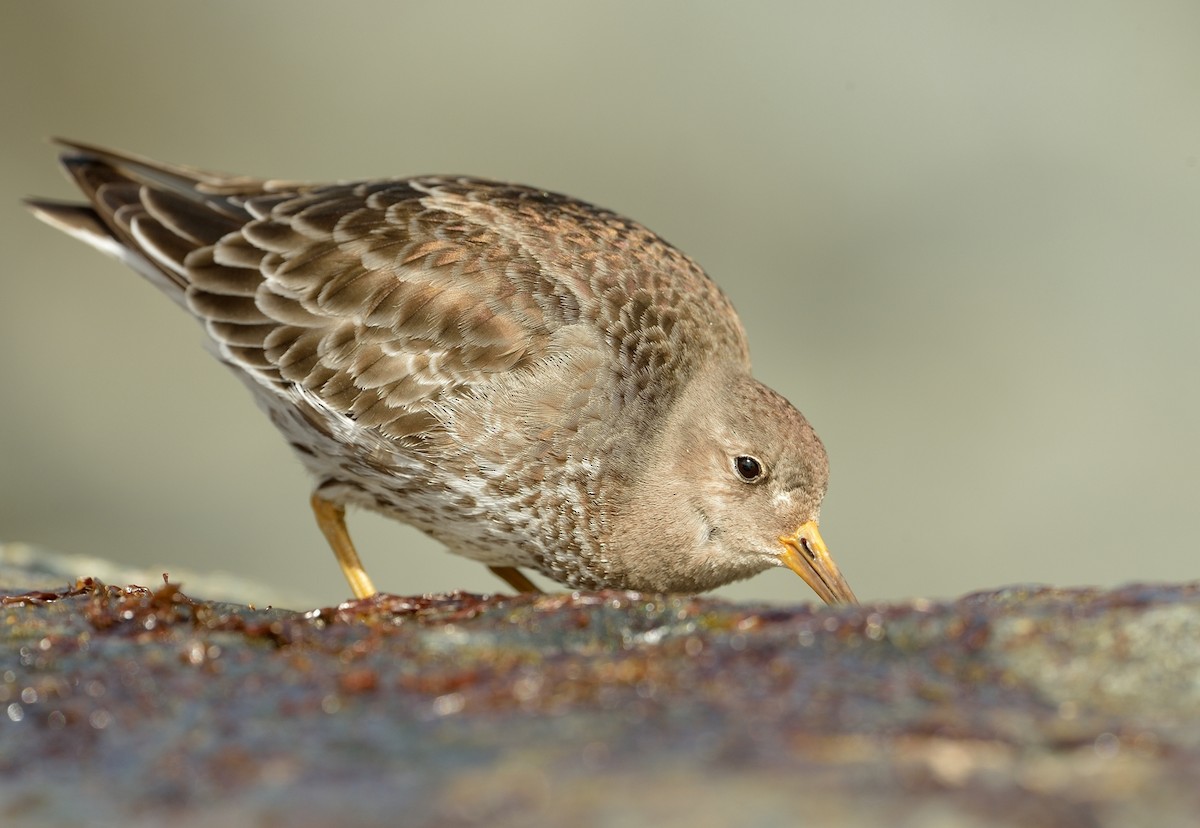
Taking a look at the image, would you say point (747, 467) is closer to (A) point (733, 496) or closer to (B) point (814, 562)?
(A) point (733, 496)

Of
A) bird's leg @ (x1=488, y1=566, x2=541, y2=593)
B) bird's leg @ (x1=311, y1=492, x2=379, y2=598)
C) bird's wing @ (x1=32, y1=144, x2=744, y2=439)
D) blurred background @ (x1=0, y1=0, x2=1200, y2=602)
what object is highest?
blurred background @ (x1=0, y1=0, x2=1200, y2=602)

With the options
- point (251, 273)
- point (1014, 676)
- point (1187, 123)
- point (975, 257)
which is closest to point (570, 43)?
point (975, 257)

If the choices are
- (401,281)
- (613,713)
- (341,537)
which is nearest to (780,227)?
(341,537)

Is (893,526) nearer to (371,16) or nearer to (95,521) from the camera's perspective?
(95,521)

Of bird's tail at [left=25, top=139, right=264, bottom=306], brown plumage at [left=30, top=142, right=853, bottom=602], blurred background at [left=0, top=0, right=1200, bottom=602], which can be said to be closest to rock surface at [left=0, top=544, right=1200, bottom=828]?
brown plumage at [left=30, top=142, right=853, bottom=602]

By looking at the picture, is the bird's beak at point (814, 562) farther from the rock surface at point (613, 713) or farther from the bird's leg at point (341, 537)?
the bird's leg at point (341, 537)

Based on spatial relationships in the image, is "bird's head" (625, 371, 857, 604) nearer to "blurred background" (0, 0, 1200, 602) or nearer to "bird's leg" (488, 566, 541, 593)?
"bird's leg" (488, 566, 541, 593)

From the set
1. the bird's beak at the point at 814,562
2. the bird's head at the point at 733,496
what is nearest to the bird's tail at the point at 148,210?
the bird's head at the point at 733,496
